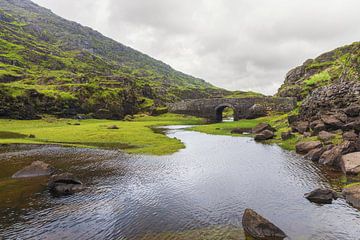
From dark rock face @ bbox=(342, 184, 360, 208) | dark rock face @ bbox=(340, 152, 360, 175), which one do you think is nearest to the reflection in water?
dark rock face @ bbox=(342, 184, 360, 208)

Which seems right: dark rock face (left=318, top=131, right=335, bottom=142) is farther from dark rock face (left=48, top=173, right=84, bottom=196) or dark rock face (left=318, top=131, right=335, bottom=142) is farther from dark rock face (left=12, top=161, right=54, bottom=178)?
dark rock face (left=12, top=161, right=54, bottom=178)

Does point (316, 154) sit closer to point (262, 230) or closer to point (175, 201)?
point (175, 201)

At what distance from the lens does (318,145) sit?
40375 mm

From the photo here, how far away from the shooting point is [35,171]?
30656 mm

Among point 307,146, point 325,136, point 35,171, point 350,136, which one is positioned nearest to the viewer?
point 35,171

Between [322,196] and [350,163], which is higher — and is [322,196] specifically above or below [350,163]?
below

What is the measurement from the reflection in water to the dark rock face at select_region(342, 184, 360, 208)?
2.64 feet

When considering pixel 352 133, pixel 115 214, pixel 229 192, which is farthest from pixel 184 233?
pixel 352 133

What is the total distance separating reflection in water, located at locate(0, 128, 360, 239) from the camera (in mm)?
17953

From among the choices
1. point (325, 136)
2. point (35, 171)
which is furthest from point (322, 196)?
point (35, 171)

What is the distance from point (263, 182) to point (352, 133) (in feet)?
66.5

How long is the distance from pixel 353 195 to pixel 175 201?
46.6 feet

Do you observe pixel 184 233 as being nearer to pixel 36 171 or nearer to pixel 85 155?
pixel 36 171

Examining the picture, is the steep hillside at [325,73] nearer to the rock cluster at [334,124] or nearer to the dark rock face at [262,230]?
the rock cluster at [334,124]
